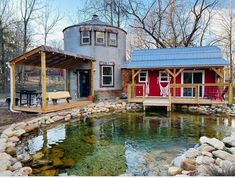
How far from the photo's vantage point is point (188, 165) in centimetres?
496

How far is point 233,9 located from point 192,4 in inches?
148

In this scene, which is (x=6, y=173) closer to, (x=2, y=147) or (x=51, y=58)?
(x=2, y=147)

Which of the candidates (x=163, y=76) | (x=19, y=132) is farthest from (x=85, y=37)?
(x=19, y=132)

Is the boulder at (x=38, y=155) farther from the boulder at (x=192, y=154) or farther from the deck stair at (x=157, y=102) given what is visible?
the deck stair at (x=157, y=102)

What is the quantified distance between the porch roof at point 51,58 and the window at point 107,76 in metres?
1.73

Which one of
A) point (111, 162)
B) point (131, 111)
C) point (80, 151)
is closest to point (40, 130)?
point (80, 151)

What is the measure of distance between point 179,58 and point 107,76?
4.92 metres

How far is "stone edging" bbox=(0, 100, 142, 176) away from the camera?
16.7 feet

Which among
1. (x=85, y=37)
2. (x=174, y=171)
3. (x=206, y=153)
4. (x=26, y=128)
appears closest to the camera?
(x=174, y=171)

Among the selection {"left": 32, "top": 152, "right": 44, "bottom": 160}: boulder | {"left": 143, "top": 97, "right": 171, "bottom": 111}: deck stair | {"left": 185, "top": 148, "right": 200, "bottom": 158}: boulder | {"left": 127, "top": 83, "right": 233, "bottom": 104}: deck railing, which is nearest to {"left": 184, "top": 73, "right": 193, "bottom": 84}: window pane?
{"left": 127, "top": 83, "right": 233, "bottom": 104}: deck railing

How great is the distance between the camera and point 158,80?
52.9 ft

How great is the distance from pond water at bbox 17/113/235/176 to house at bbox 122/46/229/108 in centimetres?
237

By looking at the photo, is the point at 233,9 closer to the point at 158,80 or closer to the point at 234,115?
the point at 158,80

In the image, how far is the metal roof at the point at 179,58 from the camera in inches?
557
